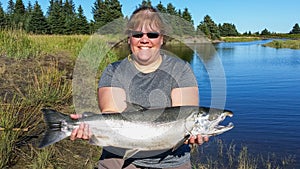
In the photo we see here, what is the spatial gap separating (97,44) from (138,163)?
11827mm

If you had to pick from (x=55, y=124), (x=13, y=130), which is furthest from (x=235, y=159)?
(x=55, y=124)

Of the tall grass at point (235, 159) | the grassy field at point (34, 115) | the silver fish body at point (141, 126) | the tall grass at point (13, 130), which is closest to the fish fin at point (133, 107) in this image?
the silver fish body at point (141, 126)

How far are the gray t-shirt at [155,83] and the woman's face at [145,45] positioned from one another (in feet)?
0.32

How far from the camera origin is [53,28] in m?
54.2

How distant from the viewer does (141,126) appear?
3080 mm

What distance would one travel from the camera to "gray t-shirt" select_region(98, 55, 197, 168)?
10.1 feet

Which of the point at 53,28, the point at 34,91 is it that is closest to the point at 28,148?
the point at 34,91

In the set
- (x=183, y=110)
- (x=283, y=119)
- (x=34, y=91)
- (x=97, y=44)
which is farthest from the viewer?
(x=97, y=44)

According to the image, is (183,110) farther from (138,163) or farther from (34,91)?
(34,91)

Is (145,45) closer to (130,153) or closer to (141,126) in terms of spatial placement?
(141,126)

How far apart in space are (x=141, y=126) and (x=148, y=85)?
368 millimetres

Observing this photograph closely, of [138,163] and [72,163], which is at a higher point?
[138,163]

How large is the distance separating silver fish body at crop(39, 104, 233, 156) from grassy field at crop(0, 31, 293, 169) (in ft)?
6.85

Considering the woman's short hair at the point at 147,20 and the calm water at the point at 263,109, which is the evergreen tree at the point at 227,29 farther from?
the woman's short hair at the point at 147,20
